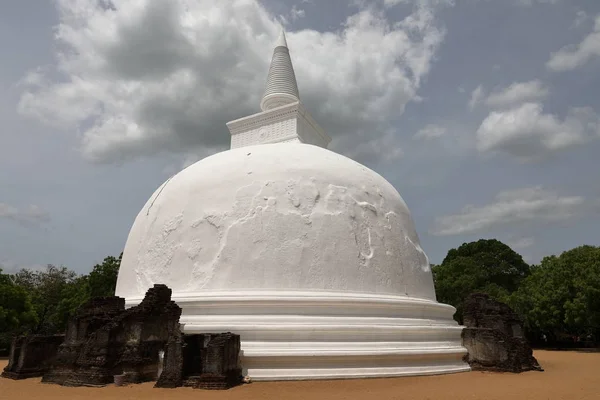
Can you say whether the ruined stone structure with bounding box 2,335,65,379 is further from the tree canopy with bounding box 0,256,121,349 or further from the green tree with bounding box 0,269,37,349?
the green tree with bounding box 0,269,37,349

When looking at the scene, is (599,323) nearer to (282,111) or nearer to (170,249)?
(282,111)

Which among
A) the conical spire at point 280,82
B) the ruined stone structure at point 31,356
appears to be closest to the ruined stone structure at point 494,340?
the ruined stone structure at point 31,356

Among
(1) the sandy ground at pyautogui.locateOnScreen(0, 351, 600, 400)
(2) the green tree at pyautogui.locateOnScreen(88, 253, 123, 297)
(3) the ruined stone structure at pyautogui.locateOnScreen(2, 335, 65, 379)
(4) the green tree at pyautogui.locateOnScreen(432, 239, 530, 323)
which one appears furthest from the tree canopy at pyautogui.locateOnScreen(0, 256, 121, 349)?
(4) the green tree at pyautogui.locateOnScreen(432, 239, 530, 323)

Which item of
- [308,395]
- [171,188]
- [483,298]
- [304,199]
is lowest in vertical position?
[308,395]

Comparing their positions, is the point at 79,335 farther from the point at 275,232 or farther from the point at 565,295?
the point at 565,295

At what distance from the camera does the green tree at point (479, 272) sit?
3067 centimetres

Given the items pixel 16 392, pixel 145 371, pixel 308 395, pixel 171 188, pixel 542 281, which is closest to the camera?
pixel 308 395

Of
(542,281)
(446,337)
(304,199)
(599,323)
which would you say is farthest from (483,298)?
(542,281)

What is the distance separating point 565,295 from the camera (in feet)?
75.4

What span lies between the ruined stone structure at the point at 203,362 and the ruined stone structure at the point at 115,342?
2.31 feet

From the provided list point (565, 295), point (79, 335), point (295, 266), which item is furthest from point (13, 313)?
point (565, 295)

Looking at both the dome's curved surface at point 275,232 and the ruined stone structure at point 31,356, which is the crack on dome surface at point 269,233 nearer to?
the dome's curved surface at point 275,232

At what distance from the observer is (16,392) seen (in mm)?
8602

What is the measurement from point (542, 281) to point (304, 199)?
1964 centimetres
